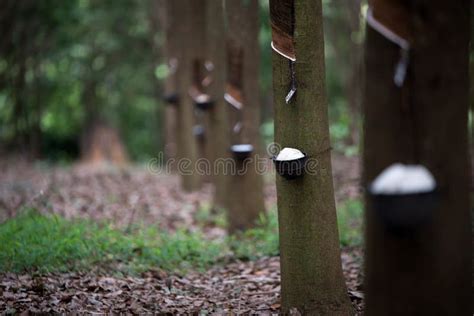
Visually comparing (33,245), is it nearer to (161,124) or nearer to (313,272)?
(313,272)

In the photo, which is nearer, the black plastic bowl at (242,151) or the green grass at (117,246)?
the green grass at (117,246)

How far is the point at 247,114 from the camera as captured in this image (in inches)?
315

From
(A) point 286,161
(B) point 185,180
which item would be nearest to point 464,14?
(A) point 286,161

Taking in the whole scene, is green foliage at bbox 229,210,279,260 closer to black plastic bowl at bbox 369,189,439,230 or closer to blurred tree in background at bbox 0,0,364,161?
black plastic bowl at bbox 369,189,439,230

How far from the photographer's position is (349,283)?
5.63 metres

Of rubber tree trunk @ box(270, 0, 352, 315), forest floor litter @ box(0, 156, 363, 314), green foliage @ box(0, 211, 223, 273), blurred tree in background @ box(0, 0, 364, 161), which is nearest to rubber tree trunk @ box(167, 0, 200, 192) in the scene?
blurred tree in background @ box(0, 0, 364, 161)

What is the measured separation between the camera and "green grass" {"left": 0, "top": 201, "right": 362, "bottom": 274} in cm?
580

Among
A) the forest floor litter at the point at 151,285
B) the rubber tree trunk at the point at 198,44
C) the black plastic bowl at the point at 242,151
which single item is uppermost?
the rubber tree trunk at the point at 198,44

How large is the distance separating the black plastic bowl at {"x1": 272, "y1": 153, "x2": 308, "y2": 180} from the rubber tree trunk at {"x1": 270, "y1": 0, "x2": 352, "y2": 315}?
7 cm

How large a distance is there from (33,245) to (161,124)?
21.2 meters

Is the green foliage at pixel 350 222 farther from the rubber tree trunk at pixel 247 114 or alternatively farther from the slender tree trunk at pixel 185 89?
the slender tree trunk at pixel 185 89

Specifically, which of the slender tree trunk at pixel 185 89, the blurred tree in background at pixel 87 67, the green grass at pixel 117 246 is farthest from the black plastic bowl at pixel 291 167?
the blurred tree in background at pixel 87 67

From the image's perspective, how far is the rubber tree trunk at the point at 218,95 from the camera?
9328 millimetres

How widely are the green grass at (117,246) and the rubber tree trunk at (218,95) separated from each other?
152 centimetres
